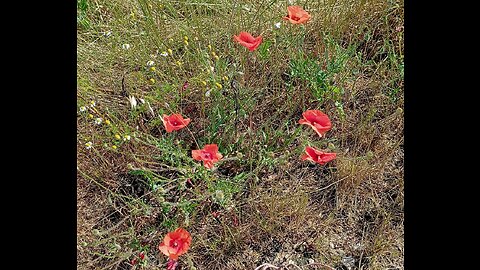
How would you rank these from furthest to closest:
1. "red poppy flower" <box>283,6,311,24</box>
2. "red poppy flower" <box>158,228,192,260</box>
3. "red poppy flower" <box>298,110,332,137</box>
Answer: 1. "red poppy flower" <box>283,6,311,24</box>
2. "red poppy flower" <box>298,110,332,137</box>
3. "red poppy flower" <box>158,228,192,260</box>

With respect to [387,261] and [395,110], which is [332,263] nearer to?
[387,261]

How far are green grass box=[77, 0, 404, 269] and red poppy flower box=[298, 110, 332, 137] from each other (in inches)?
3.5

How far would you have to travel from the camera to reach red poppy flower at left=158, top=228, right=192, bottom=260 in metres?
1.29

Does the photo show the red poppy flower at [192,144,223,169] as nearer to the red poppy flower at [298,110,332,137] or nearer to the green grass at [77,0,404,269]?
the green grass at [77,0,404,269]

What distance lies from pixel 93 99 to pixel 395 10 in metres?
1.19

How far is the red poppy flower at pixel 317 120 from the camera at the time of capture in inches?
55.4

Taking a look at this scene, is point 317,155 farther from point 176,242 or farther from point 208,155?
point 176,242

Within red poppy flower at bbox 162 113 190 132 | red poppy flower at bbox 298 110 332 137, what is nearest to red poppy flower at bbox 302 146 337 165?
red poppy flower at bbox 298 110 332 137

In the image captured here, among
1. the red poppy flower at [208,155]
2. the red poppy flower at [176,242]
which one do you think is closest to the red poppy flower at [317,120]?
the red poppy flower at [208,155]

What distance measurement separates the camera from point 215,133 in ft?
5.33

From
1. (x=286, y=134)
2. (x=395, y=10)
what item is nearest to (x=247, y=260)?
(x=286, y=134)

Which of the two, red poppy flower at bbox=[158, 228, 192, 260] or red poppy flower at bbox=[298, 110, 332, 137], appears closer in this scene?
red poppy flower at bbox=[158, 228, 192, 260]

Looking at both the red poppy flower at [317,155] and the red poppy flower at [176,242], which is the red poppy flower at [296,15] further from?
the red poppy flower at [176,242]

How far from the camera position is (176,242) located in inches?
52.2
